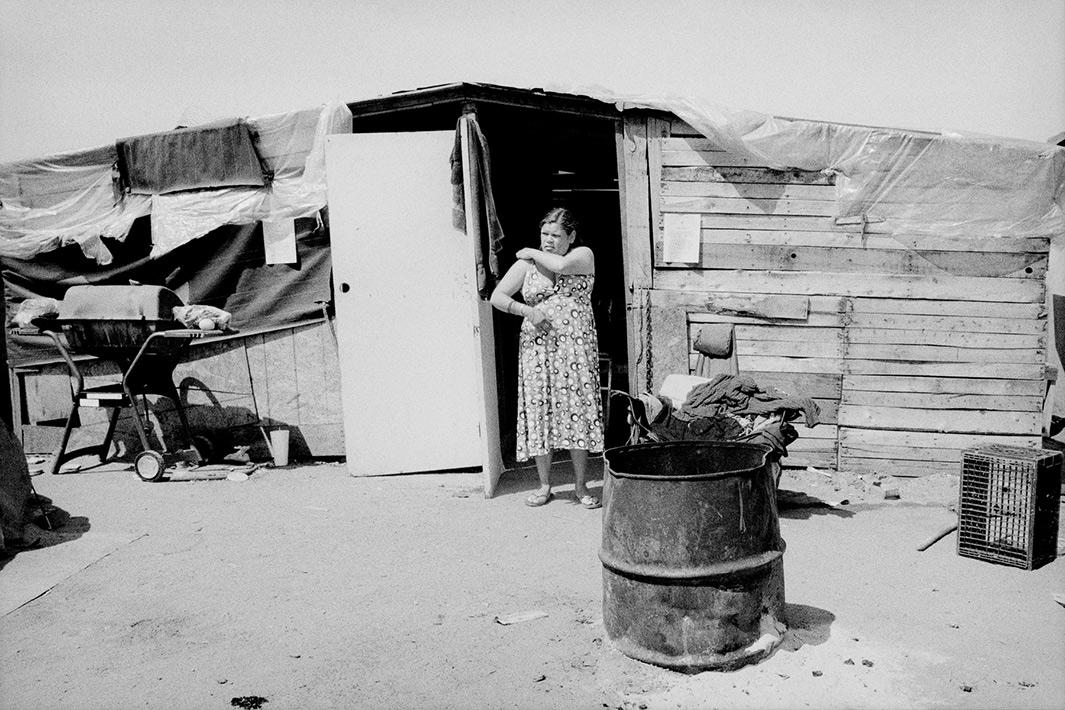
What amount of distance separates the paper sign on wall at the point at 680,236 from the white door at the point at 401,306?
170 centimetres

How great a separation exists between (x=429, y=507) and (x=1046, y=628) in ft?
12.3

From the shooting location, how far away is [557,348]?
537 cm

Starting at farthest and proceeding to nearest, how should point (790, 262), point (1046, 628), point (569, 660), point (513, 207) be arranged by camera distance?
1. point (513, 207)
2. point (790, 262)
3. point (1046, 628)
4. point (569, 660)

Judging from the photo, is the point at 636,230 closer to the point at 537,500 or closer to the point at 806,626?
the point at 537,500

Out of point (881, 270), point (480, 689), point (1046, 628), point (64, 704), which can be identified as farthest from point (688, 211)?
point (64, 704)

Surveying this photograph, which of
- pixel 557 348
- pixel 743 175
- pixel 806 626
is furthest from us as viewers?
pixel 743 175

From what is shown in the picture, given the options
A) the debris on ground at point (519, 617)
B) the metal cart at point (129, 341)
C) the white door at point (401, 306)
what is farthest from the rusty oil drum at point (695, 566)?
the metal cart at point (129, 341)

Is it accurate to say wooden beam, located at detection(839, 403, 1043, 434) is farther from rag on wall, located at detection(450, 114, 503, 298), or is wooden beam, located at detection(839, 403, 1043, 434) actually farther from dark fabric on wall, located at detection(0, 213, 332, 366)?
dark fabric on wall, located at detection(0, 213, 332, 366)

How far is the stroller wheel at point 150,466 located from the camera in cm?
659

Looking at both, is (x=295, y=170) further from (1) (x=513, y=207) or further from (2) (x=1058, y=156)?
(2) (x=1058, y=156)

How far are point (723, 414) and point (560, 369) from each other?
3.72 ft

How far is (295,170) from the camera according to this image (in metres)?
7.08

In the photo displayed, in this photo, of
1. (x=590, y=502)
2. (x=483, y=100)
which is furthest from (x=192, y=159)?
(x=590, y=502)

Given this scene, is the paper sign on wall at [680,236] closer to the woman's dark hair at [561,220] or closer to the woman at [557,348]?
the woman at [557,348]
